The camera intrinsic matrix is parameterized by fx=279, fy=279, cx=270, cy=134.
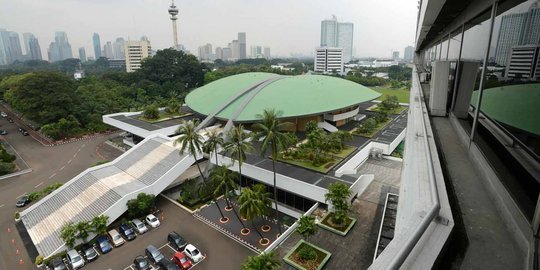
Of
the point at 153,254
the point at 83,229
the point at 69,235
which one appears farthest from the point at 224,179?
the point at 69,235

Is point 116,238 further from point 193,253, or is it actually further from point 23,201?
point 23,201

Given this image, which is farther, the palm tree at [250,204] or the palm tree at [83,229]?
the palm tree at [83,229]

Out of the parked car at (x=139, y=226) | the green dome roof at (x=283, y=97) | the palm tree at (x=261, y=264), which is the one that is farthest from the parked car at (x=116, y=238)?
the green dome roof at (x=283, y=97)

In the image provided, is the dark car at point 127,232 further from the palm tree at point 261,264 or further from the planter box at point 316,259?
the planter box at point 316,259

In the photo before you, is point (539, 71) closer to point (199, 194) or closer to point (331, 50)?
point (199, 194)

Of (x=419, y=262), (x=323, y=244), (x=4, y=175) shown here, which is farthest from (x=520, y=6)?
(x=4, y=175)
